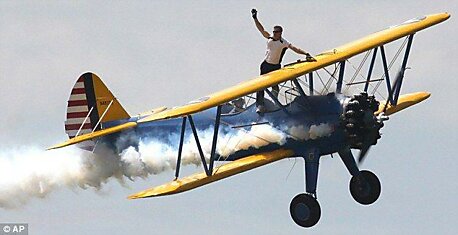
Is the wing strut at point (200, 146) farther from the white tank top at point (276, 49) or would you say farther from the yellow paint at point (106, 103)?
the yellow paint at point (106, 103)

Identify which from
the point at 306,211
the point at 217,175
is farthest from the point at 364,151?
the point at 217,175

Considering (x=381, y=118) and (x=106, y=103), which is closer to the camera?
(x=381, y=118)

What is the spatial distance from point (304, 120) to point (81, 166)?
5.71 m

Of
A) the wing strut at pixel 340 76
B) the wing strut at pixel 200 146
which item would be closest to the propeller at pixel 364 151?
the wing strut at pixel 340 76

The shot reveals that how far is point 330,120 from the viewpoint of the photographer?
34281 mm

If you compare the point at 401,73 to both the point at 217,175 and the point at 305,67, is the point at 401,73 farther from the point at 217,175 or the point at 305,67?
the point at 217,175

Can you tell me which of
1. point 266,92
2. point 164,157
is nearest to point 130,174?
point 164,157

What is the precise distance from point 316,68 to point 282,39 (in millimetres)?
1112

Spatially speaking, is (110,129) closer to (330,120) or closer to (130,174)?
(130,174)

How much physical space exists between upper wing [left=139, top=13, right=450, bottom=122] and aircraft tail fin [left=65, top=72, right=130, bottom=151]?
425cm

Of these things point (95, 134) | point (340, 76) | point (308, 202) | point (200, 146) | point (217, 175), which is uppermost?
point (340, 76)

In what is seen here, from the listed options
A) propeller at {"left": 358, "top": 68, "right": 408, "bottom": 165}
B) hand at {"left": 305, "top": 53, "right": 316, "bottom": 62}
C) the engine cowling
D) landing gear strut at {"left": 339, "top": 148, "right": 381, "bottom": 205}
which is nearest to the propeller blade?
propeller at {"left": 358, "top": 68, "right": 408, "bottom": 165}

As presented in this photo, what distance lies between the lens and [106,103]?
127 feet

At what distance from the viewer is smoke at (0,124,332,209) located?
36656 millimetres
